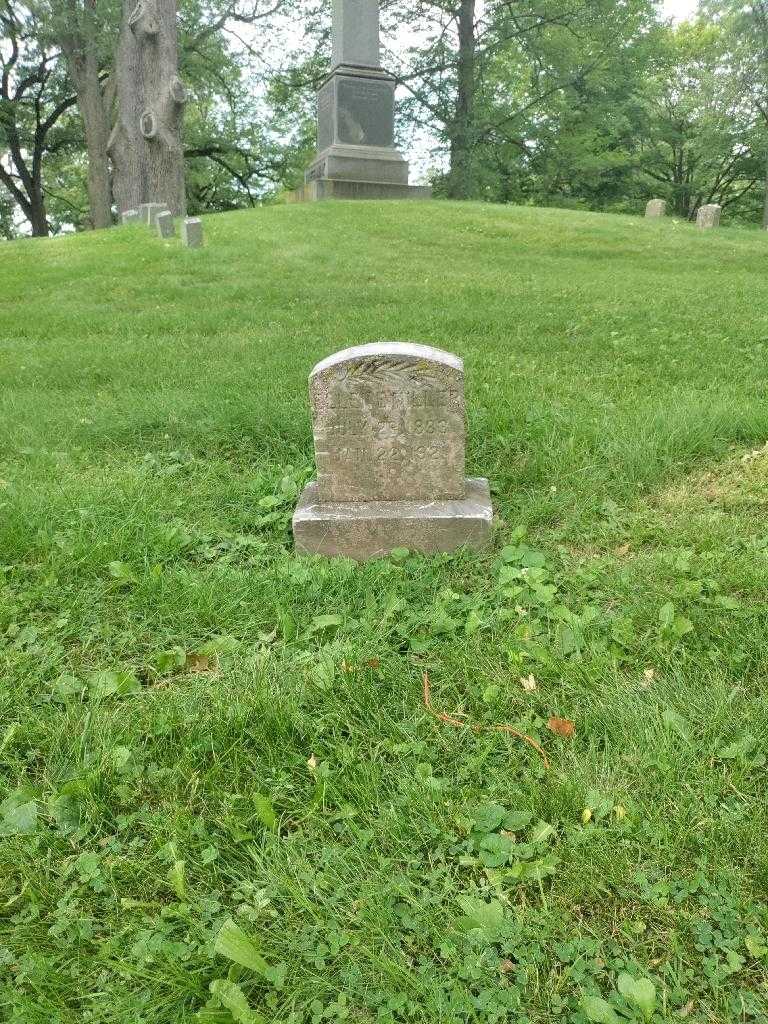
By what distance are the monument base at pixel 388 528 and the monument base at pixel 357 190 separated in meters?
15.9

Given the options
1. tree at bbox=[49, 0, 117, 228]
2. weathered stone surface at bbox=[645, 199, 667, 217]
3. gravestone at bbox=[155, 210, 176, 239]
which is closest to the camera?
gravestone at bbox=[155, 210, 176, 239]

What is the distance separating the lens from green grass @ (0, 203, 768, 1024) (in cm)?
163

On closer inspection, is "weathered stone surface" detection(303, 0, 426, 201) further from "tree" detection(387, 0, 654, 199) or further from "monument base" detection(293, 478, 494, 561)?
"monument base" detection(293, 478, 494, 561)

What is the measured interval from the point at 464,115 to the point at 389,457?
27143mm

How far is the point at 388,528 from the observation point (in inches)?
135

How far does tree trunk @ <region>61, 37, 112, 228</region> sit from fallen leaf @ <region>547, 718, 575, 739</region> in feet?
76.9

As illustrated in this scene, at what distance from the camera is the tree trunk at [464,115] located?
26.1 meters

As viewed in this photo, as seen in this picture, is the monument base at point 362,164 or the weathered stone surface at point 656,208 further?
the weathered stone surface at point 656,208

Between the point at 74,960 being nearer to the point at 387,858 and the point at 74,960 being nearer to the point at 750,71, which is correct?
the point at 387,858

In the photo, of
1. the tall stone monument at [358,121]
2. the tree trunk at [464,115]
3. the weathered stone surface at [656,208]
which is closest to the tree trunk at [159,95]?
the tall stone monument at [358,121]

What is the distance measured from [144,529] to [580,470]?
241 centimetres

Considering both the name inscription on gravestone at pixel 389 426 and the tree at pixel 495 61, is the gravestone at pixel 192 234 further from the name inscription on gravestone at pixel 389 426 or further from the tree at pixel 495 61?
the tree at pixel 495 61

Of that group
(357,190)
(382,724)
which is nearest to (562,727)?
(382,724)

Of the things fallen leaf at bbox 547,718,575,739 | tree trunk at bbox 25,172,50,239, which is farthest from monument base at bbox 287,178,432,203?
tree trunk at bbox 25,172,50,239
